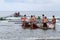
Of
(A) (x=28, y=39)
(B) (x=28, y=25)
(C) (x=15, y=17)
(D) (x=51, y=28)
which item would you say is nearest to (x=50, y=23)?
(D) (x=51, y=28)

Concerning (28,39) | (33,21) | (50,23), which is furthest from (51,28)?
(28,39)

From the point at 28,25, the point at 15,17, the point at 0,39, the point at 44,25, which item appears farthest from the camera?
the point at 15,17

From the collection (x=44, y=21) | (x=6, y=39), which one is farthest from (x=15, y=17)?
(x=6, y=39)

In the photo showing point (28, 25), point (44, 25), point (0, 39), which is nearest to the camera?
point (0, 39)

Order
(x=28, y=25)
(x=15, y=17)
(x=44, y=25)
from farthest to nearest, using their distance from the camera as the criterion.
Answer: (x=15, y=17)
(x=28, y=25)
(x=44, y=25)

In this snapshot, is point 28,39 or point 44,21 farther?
point 44,21

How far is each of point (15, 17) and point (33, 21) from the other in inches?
987

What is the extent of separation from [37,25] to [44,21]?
120 centimetres

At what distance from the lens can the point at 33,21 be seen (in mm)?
24688

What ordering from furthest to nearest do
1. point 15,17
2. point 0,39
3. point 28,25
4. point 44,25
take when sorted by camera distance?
point 15,17 → point 28,25 → point 44,25 → point 0,39

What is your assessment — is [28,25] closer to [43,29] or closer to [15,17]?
[43,29]

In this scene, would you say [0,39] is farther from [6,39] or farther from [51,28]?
[51,28]

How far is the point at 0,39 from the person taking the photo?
15312 millimetres

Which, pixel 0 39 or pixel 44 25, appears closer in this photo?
pixel 0 39
